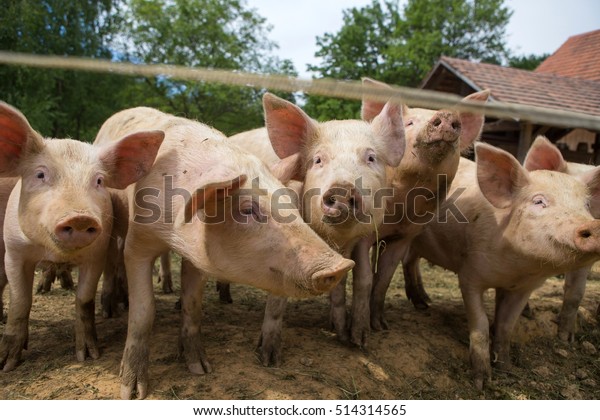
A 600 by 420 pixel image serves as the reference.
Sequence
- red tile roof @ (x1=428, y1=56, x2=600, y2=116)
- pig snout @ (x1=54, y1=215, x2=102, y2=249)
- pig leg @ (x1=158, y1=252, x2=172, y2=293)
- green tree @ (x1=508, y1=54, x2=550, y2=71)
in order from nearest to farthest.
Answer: pig snout @ (x1=54, y1=215, x2=102, y2=249)
pig leg @ (x1=158, y1=252, x2=172, y2=293)
red tile roof @ (x1=428, y1=56, x2=600, y2=116)
green tree @ (x1=508, y1=54, x2=550, y2=71)

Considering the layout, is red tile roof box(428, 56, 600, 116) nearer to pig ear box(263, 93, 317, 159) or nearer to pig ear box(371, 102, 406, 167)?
pig ear box(371, 102, 406, 167)

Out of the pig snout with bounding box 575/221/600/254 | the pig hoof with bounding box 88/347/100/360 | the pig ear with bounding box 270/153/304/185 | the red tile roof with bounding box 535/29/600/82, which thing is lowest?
the pig hoof with bounding box 88/347/100/360

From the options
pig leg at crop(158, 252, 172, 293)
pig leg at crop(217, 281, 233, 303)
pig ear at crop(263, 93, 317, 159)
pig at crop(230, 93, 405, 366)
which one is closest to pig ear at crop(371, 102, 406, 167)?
pig at crop(230, 93, 405, 366)

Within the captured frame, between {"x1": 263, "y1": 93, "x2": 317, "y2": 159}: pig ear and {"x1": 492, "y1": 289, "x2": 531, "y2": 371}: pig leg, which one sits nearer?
{"x1": 263, "y1": 93, "x2": 317, "y2": 159}: pig ear

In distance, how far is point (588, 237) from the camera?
12.5ft

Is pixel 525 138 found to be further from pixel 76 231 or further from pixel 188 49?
pixel 188 49

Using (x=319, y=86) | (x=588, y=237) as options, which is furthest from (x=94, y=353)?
(x=588, y=237)

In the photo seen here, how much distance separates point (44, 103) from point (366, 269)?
12196mm

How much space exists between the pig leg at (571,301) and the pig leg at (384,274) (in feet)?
6.53

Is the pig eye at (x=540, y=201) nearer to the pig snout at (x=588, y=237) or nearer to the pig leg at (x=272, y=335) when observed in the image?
the pig snout at (x=588, y=237)

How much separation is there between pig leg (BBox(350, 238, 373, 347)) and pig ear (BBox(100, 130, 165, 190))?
2.09 metres

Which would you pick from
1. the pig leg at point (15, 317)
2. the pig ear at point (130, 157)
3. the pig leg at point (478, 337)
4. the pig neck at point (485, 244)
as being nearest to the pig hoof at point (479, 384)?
the pig leg at point (478, 337)

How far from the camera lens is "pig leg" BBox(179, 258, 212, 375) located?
4008mm

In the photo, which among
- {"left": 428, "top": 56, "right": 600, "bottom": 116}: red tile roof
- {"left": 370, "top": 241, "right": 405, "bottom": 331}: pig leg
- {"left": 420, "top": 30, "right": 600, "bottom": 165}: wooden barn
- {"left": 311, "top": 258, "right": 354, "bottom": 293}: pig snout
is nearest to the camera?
{"left": 311, "top": 258, "right": 354, "bottom": 293}: pig snout
